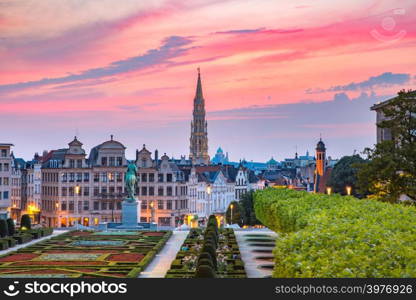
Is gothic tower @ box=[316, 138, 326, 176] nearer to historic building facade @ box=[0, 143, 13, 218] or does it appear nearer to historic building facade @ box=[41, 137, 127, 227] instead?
historic building facade @ box=[41, 137, 127, 227]

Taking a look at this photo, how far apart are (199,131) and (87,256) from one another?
143538 millimetres

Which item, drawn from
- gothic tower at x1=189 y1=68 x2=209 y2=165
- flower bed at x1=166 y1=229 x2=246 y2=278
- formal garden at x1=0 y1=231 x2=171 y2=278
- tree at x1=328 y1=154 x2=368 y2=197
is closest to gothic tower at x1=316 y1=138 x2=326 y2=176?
gothic tower at x1=189 y1=68 x2=209 y2=165

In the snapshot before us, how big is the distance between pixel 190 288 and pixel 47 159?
107340mm

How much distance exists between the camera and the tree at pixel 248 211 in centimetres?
11062

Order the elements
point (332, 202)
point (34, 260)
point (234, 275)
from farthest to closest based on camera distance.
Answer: point (34, 260) → point (332, 202) → point (234, 275)

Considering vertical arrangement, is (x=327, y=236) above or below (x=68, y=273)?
above

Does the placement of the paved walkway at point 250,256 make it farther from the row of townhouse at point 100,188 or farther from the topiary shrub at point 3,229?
the row of townhouse at point 100,188

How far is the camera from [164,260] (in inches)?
1896

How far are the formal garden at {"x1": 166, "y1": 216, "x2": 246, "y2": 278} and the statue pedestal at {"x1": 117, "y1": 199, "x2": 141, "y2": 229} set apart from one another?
16.2 metres

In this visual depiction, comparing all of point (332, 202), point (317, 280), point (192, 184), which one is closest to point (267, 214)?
point (332, 202)

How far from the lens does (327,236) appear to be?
72.3 ft

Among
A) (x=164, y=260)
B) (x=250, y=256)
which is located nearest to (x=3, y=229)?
(x=164, y=260)

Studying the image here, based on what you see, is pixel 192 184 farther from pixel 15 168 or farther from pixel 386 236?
pixel 386 236

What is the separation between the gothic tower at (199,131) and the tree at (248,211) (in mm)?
75045
